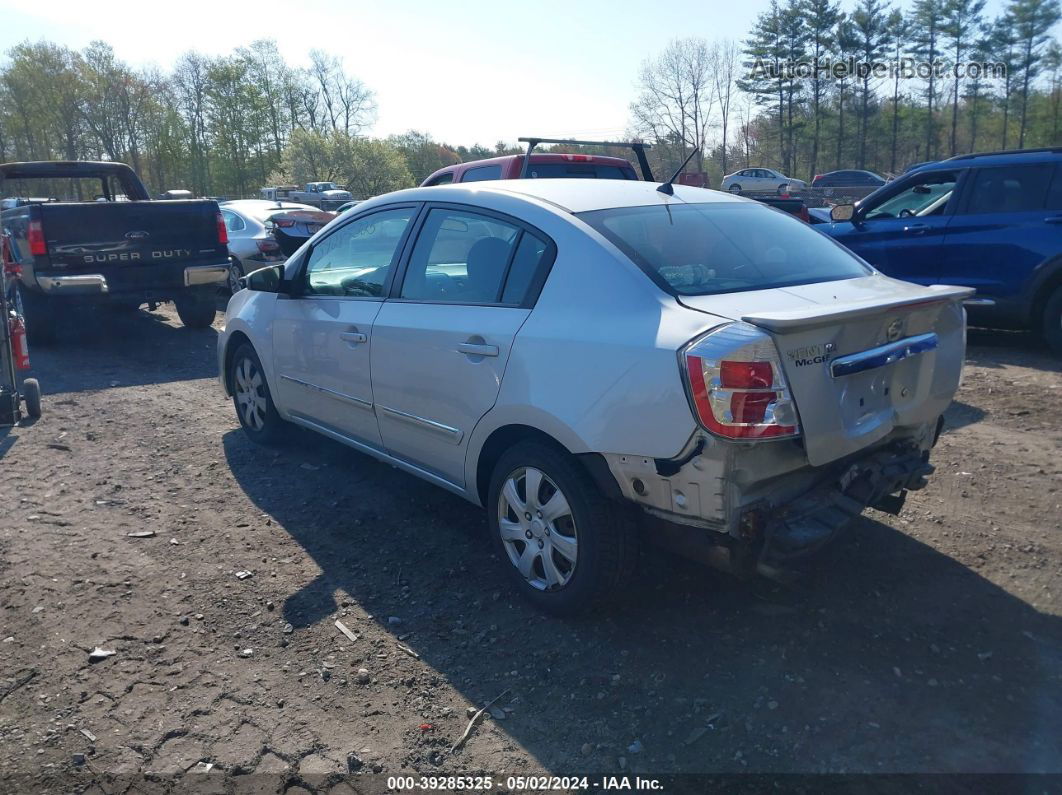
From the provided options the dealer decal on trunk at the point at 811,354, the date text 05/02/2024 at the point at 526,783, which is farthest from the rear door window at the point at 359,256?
the date text 05/02/2024 at the point at 526,783

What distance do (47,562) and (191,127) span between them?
68612mm

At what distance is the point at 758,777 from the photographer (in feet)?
8.53

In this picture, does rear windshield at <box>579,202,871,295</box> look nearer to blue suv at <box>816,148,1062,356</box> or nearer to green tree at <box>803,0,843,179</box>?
blue suv at <box>816,148,1062,356</box>

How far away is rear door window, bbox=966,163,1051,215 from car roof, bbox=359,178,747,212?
16.9ft

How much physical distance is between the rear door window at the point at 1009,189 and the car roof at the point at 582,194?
5.14 m

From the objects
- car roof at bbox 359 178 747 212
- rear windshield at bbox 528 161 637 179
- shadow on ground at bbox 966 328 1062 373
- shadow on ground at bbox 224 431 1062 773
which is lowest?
shadow on ground at bbox 224 431 1062 773

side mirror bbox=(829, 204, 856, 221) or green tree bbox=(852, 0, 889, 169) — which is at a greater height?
green tree bbox=(852, 0, 889, 169)

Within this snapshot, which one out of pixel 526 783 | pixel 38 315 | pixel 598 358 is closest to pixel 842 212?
pixel 598 358

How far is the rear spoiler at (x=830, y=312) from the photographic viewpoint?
2.83 meters

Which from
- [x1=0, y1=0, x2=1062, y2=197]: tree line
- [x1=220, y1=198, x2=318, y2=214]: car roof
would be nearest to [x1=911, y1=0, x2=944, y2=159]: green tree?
[x1=0, y1=0, x2=1062, y2=197]: tree line

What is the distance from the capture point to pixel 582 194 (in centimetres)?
394

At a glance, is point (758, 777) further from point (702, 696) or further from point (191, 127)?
point (191, 127)

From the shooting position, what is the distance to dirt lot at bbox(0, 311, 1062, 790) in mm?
2777

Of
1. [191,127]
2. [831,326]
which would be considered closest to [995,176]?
[831,326]
